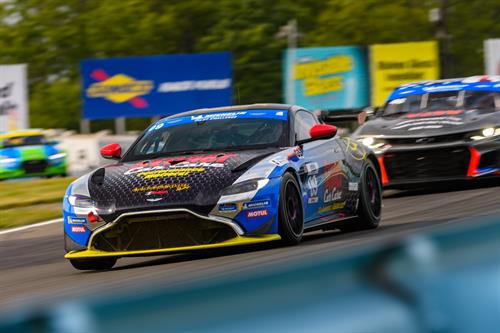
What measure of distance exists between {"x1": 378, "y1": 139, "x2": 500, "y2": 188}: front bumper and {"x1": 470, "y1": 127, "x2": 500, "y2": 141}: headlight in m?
0.08

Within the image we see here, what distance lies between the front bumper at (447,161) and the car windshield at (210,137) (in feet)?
15.8

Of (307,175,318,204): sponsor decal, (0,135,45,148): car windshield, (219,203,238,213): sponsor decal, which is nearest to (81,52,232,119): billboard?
(0,135,45,148): car windshield

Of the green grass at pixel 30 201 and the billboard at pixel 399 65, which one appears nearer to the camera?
the green grass at pixel 30 201

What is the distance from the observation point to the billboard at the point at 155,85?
115 ft

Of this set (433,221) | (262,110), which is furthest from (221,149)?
(433,221)

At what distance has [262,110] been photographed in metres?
10.4

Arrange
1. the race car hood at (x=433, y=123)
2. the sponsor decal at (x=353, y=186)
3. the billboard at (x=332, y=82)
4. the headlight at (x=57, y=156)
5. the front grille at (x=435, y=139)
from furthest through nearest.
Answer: the billboard at (x=332, y=82) < the headlight at (x=57, y=156) < the race car hood at (x=433, y=123) < the front grille at (x=435, y=139) < the sponsor decal at (x=353, y=186)

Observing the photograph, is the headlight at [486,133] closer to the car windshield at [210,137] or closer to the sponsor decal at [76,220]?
the car windshield at [210,137]

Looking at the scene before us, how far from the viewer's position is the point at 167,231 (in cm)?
865

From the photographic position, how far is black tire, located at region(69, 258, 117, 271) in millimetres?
9234

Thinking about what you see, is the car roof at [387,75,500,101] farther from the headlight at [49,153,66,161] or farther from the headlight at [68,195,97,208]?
the headlight at [49,153,66,161]

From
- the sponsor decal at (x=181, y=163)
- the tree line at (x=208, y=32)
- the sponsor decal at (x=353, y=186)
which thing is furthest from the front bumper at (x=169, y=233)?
the tree line at (x=208, y=32)

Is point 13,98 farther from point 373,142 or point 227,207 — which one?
point 227,207

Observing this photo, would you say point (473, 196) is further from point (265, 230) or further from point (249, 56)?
point (249, 56)
